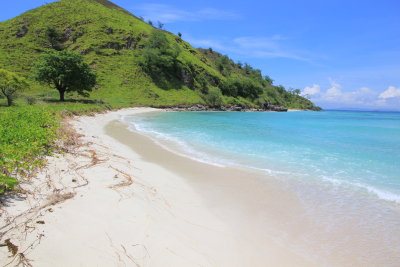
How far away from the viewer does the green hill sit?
2721 inches

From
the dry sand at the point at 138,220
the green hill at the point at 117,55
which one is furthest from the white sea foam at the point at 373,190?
the green hill at the point at 117,55

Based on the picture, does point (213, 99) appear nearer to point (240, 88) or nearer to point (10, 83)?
point (240, 88)

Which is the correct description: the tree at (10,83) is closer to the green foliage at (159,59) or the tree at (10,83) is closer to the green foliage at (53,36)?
the green foliage at (159,59)

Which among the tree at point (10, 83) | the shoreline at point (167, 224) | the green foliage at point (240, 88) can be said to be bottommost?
the shoreline at point (167, 224)

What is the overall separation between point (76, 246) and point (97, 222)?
794 mm

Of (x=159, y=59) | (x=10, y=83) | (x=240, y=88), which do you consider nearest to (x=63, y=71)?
(x=10, y=83)

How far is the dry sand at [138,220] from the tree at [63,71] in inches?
1680

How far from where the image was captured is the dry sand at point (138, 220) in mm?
3594

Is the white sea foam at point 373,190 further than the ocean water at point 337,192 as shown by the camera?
Yes

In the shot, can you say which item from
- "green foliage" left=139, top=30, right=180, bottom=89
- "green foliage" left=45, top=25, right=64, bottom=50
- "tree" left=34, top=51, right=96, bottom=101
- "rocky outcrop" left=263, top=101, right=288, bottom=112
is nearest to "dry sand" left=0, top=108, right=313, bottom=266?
"tree" left=34, top=51, right=96, bottom=101

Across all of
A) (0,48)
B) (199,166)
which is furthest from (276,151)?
(0,48)

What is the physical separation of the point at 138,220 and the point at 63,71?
47574mm

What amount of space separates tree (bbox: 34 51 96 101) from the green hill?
43.3ft

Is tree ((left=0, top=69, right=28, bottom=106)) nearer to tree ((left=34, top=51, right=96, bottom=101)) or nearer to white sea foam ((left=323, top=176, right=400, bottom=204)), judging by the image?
tree ((left=34, top=51, right=96, bottom=101))
